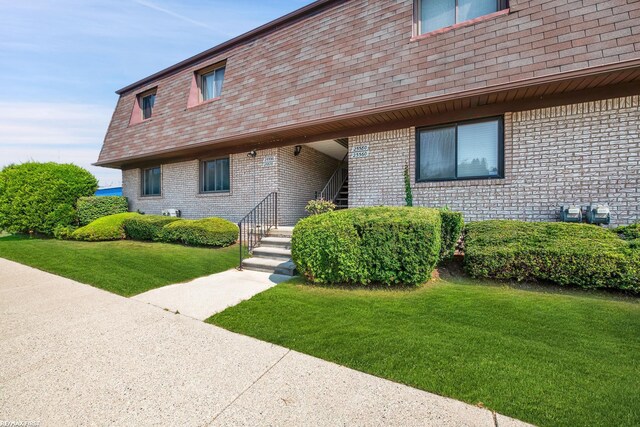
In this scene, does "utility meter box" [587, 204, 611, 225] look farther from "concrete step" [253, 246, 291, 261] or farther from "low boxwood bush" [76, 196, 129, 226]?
"low boxwood bush" [76, 196, 129, 226]

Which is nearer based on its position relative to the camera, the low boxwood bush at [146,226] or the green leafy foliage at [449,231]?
the green leafy foliage at [449,231]

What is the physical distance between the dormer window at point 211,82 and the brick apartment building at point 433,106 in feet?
0.26

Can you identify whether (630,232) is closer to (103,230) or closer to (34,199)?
(103,230)

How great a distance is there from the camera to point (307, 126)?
7668 mm

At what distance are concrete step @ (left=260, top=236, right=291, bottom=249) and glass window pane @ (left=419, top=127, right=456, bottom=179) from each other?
375cm

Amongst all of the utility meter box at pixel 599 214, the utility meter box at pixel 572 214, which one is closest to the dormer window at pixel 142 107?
the utility meter box at pixel 572 214

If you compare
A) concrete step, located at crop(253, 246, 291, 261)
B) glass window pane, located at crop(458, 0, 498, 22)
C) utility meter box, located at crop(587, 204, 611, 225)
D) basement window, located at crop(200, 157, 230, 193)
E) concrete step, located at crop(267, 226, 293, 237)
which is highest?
glass window pane, located at crop(458, 0, 498, 22)

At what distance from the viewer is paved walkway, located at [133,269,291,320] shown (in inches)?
161

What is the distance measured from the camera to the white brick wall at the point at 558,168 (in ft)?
17.3

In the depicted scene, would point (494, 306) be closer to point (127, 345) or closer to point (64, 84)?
point (127, 345)

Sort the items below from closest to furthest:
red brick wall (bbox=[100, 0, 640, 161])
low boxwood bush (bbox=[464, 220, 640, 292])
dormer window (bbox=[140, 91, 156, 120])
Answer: low boxwood bush (bbox=[464, 220, 640, 292]) < red brick wall (bbox=[100, 0, 640, 161]) < dormer window (bbox=[140, 91, 156, 120])

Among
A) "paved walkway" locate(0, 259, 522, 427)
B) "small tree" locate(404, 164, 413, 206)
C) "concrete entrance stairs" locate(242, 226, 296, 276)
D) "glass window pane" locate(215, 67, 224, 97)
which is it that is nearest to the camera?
"paved walkway" locate(0, 259, 522, 427)

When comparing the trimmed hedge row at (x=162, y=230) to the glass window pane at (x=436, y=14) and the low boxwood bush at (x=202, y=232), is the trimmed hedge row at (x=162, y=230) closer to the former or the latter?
the low boxwood bush at (x=202, y=232)

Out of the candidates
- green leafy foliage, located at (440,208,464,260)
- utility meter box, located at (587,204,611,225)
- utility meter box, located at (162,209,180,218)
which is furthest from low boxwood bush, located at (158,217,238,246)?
utility meter box, located at (587,204,611,225)
